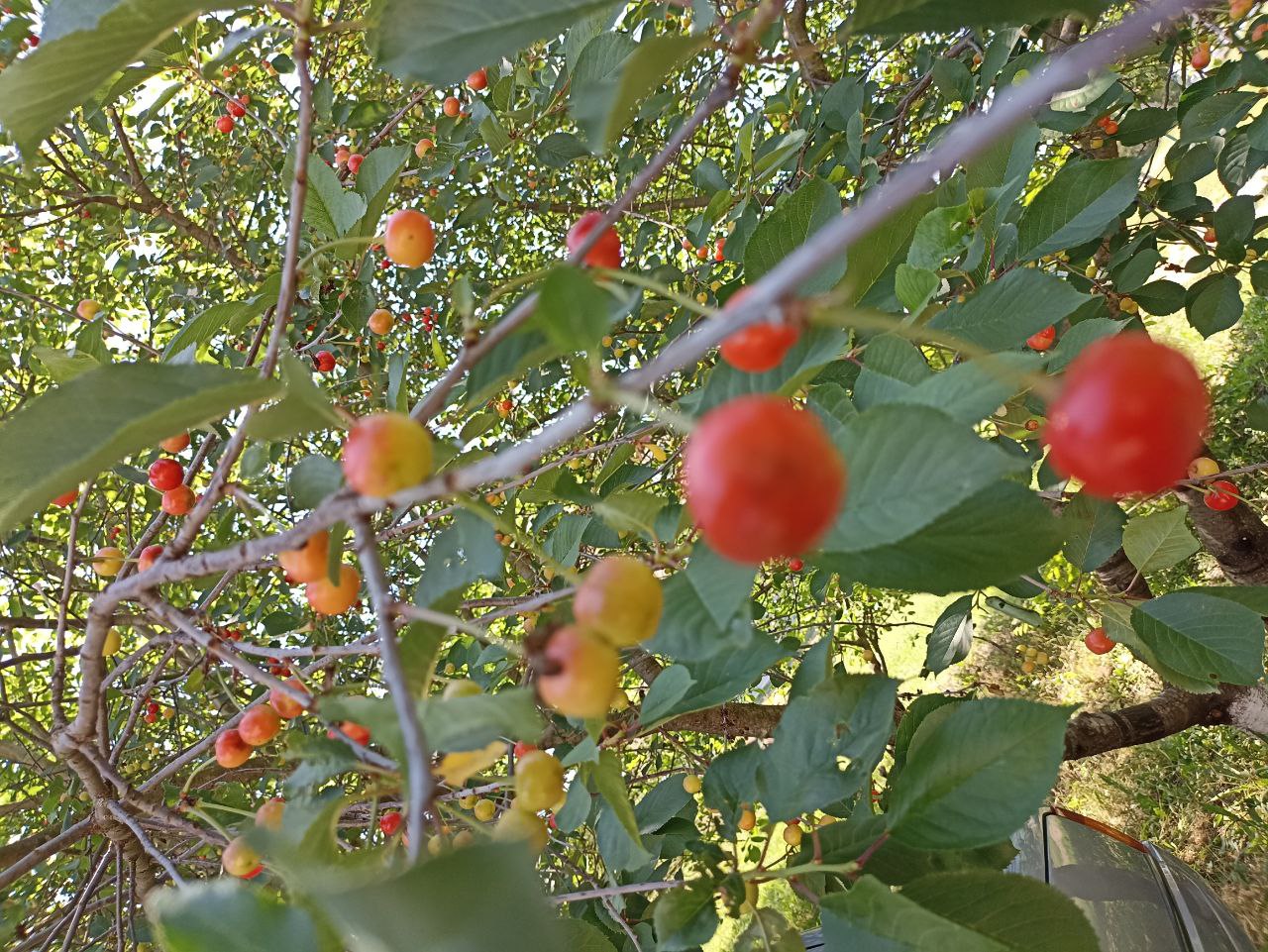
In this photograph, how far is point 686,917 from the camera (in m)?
0.93

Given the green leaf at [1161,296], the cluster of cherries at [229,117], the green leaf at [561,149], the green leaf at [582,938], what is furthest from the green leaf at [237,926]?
the cluster of cherries at [229,117]

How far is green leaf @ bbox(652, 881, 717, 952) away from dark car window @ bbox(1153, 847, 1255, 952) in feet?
6.49

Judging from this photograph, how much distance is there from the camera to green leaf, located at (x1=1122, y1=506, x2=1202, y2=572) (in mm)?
1794

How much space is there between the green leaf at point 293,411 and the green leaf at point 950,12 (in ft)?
1.72

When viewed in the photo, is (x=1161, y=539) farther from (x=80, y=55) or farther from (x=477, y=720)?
(x=80, y=55)

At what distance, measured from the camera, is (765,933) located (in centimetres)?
92

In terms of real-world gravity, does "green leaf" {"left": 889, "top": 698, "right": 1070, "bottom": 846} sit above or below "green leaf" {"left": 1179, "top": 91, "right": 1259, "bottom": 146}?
below

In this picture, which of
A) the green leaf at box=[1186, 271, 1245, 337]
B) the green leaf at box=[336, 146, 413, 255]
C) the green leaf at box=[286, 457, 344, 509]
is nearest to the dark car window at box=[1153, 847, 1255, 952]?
the green leaf at box=[1186, 271, 1245, 337]

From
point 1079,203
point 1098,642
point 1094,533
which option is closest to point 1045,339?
point 1094,533

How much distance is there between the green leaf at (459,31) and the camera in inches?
24.9

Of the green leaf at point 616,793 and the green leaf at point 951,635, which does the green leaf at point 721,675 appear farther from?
the green leaf at point 951,635

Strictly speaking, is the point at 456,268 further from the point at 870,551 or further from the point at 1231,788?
the point at 1231,788

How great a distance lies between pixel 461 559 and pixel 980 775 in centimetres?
64

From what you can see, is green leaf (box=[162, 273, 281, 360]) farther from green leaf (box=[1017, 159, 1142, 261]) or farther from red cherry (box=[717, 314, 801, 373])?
green leaf (box=[1017, 159, 1142, 261])
